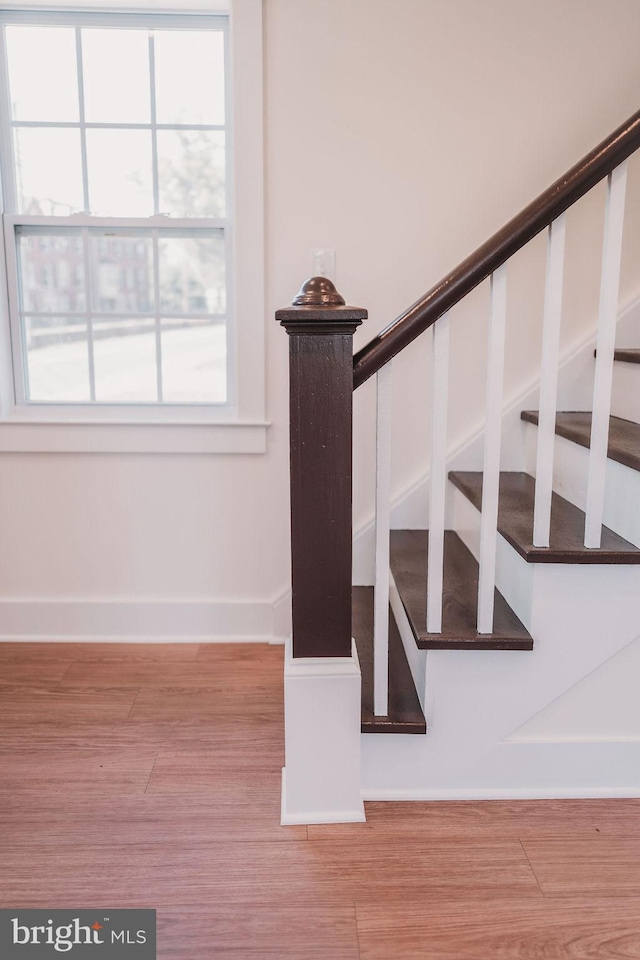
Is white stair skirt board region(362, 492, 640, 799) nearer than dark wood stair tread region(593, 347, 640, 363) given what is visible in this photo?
Yes

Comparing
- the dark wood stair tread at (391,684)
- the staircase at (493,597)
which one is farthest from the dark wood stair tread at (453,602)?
the dark wood stair tread at (391,684)

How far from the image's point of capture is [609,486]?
1827 millimetres

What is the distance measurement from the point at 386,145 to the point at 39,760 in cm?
208

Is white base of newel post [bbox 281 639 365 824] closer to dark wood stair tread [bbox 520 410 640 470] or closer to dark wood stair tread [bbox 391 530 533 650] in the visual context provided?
dark wood stair tread [bbox 391 530 533 650]

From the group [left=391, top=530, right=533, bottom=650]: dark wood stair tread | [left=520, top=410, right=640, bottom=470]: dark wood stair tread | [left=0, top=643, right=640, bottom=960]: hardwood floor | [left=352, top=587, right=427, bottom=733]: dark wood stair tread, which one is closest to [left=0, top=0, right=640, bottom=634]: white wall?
[left=520, top=410, right=640, bottom=470]: dark wood stair tread

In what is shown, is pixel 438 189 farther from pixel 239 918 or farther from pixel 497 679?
pixel 239 918

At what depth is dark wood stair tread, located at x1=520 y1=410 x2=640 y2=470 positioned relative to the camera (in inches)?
67.7

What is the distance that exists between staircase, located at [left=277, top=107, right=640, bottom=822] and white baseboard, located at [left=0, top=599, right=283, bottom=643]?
34.0 inches

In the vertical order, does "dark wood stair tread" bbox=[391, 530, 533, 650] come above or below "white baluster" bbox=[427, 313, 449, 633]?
below

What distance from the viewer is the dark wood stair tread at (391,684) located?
1.67 m

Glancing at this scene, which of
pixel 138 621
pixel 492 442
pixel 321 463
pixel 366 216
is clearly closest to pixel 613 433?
pixel 492 442

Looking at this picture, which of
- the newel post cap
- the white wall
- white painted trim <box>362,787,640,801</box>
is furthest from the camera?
the white wall

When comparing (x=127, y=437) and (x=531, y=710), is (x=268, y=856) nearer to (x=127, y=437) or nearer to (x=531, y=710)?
(x=531, y=710)

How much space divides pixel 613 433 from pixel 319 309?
0.95m
